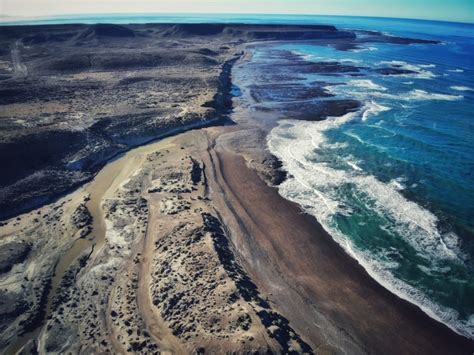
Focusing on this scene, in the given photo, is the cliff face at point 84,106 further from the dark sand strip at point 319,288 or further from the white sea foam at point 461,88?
the white sea foam at point 461,88

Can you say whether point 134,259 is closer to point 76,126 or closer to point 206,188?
point 206,188

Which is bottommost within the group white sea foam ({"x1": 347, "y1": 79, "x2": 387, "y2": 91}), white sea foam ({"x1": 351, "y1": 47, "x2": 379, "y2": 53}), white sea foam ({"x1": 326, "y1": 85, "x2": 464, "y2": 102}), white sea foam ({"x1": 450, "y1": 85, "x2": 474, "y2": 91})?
white sea foam ({"x1": 351, "y1": 47, "x2": 379, "y2": 53})

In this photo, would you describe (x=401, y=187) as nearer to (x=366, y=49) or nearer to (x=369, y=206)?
(x=369, y=206)

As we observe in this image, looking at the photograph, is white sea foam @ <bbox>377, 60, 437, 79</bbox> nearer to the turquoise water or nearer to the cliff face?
the turquoise water

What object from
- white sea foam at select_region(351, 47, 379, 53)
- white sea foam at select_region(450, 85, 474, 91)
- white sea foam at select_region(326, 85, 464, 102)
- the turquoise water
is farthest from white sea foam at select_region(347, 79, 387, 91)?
white sea foam at select_region(351, 47, 379, 53)

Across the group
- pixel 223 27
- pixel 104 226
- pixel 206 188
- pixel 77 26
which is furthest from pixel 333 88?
pixel 77 26

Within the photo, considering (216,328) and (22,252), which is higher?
(216,328)
